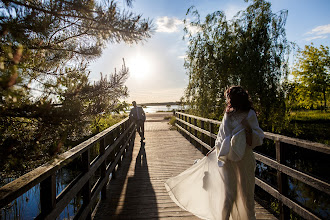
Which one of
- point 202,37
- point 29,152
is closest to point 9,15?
point 29,152

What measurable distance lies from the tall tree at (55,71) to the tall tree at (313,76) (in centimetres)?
2350

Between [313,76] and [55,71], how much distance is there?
26.0 meters

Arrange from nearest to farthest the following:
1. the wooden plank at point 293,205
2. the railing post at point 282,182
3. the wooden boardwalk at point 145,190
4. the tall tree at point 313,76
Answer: the wooden plank at point 293,205 < the railing post at point 282,182 < the wooden boardwalk at point 145,190 < the tall tree at point 313,76

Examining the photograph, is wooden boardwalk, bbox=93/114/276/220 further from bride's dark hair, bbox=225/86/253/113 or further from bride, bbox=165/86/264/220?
bride's dark hair, bbox=225/86/253/113

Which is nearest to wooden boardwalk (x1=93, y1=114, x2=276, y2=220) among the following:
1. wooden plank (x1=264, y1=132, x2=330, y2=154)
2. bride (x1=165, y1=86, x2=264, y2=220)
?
bride (x1=165, y1=86, x2=264, y2=220)

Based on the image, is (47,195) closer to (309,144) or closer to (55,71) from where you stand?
(55,71)

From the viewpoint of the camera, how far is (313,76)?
76.2 ft

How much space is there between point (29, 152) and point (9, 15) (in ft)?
5.27

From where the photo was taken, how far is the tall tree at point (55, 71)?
2.02 metres

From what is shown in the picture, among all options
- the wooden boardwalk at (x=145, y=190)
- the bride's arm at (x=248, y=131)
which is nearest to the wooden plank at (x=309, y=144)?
the bride's arm at (x=248, y=131)

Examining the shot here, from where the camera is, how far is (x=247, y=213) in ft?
8.68

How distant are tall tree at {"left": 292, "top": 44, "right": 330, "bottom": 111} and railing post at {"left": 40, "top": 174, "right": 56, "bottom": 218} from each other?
2480 centimetres

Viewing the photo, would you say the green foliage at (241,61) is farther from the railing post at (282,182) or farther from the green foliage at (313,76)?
the green foliage at (313,76)

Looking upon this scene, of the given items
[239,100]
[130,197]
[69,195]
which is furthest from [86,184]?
[239,100]
